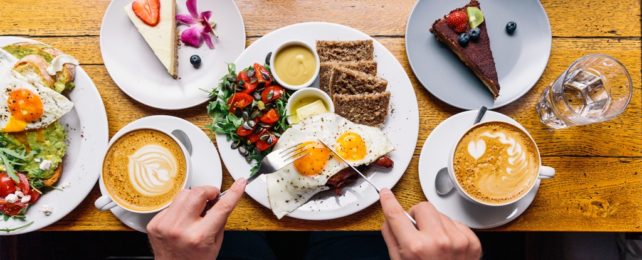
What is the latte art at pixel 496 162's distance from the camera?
2166mm

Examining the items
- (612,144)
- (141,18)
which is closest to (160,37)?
(141,18)

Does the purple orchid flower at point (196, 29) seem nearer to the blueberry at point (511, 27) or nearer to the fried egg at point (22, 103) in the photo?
the fried egg at point (22, 103)

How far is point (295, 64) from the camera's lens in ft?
7.68

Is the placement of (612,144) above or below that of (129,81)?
below

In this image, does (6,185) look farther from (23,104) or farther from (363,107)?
(363,107)

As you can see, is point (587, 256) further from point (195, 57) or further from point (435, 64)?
point (195, 57)

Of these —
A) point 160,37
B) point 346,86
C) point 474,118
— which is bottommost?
point 474,118

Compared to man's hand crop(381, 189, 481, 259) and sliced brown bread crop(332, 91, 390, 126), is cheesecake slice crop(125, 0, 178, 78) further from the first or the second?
man's hand crop(381, 189, 481, 259)

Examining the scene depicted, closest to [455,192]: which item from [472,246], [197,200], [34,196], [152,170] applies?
[472,246]

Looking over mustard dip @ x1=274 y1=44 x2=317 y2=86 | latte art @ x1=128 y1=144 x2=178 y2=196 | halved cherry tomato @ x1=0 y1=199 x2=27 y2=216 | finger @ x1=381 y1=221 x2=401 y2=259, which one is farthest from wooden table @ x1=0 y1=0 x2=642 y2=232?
halved cherry tomato @ x1=0 y1=199 x2=27 y2=216

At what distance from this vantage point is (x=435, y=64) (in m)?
2.40

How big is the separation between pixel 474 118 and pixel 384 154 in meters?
0.49

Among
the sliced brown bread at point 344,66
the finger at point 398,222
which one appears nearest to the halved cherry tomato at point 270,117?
the sliced brown bread at point 344,66

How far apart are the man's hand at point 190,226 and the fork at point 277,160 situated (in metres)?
0.20
